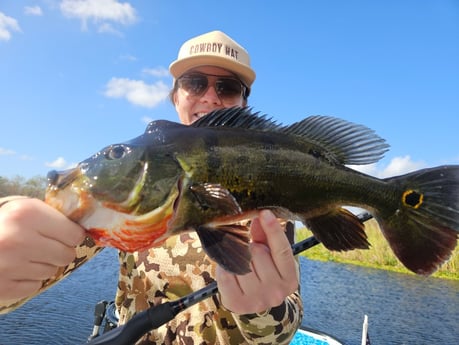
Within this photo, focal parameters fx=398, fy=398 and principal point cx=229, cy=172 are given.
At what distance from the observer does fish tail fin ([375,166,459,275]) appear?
239 centimetres

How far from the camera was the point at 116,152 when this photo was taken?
7.36 feet

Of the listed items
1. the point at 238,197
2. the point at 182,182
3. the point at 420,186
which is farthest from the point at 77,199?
the point at 420,186

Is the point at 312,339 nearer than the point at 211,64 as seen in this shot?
No

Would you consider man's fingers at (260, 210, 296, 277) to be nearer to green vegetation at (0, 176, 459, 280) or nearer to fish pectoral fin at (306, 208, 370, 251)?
fish pectoral fin at (306, 208, 370, 251)

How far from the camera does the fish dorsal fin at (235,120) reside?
8.29 ft

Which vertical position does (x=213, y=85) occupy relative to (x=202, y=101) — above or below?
above

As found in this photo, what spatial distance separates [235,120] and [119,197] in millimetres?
889

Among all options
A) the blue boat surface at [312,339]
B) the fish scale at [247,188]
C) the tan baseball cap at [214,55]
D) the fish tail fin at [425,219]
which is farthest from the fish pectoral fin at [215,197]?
the blue boat surface at [312,339]

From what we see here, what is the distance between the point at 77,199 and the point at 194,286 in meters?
2.07

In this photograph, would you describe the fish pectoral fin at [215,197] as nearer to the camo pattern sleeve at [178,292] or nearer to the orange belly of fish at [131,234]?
the orange belly of fish at [131,234]

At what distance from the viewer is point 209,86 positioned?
15.1 feet

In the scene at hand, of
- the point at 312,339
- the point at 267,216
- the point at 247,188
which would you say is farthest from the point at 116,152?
the point at 312,339

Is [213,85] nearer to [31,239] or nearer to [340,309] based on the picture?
[31,239]

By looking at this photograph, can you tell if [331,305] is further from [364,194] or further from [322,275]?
[364,194]
